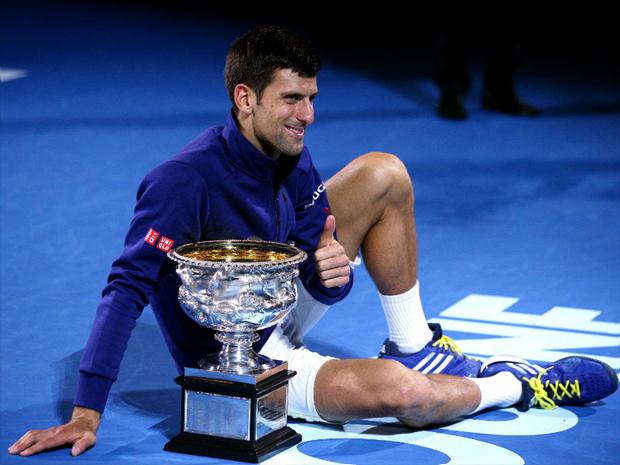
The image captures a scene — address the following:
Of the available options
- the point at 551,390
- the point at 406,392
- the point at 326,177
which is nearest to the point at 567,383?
the point at 551,390

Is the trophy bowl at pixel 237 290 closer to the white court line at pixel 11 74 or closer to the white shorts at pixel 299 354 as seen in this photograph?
the white shorts at pixel 299 354

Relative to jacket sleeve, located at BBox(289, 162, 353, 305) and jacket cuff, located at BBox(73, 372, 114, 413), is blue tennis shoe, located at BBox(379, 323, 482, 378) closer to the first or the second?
jacket sleeve, located at BBox(289, 162, 353, 305)

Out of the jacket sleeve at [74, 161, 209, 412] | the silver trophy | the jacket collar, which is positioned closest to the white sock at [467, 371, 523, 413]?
the silver trophy

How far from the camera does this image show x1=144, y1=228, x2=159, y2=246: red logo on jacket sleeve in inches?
103

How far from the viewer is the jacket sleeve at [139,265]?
8.46 ft

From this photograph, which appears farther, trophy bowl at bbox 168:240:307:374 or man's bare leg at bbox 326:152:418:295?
man's bare leg at bbox 326:152:418:295

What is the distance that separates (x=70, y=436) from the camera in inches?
102

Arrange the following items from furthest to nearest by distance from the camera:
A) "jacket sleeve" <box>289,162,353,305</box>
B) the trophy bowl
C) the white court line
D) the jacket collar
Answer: the white court line → "jacket sleeve" <box>289,162,353,305</box> → the jacket collar → the trophy bowl

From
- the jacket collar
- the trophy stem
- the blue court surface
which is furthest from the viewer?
the blue court surface

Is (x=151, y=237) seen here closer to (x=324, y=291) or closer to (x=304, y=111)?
(x=304, y=111)

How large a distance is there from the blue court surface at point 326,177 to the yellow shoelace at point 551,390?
0.11ft

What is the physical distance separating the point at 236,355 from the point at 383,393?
338 mm

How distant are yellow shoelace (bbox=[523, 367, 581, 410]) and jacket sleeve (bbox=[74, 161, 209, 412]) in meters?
0.96

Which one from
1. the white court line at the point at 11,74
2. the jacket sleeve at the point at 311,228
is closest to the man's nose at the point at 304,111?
the jacket sleeve at the point at 311,228
